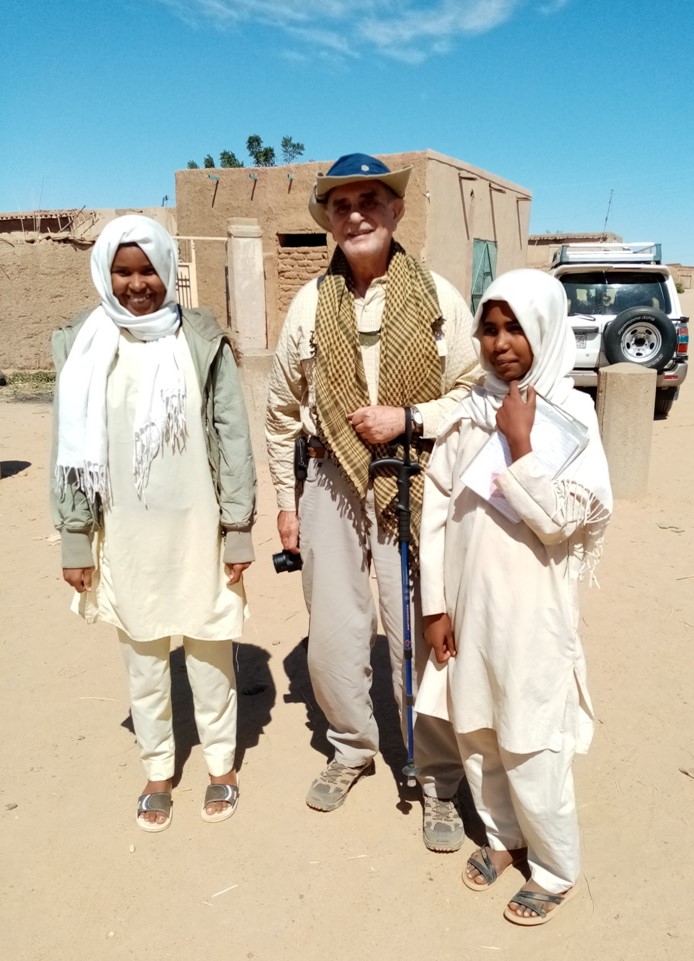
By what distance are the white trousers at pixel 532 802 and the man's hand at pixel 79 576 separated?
1.27 meters

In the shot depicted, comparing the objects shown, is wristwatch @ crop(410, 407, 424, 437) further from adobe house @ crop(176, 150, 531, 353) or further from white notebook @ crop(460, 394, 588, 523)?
adobe house @ crop(176, 150, 531, 353)

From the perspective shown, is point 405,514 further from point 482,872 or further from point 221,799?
point 221,799

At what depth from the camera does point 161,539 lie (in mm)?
2396

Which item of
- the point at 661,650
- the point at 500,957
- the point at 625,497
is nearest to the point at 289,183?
the point at 625,497

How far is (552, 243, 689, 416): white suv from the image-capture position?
8.80 m

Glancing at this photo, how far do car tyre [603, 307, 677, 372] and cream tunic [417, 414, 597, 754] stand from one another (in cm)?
736

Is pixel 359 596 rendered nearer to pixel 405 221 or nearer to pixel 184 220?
pixel 405 221

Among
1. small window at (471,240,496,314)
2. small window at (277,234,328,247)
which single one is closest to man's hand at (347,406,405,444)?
small window at (277,234,328,247)

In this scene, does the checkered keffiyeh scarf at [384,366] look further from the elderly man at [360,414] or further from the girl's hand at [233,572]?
the girl's hand at [233,572]

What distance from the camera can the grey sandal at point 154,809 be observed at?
8.46 feet

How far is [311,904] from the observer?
2244 millimetres

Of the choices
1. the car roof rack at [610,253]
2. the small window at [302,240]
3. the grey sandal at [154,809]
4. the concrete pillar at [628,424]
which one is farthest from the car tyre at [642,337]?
the grey sandal at [154,809]

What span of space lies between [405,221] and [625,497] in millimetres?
4656

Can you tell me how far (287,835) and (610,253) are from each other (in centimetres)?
1018
